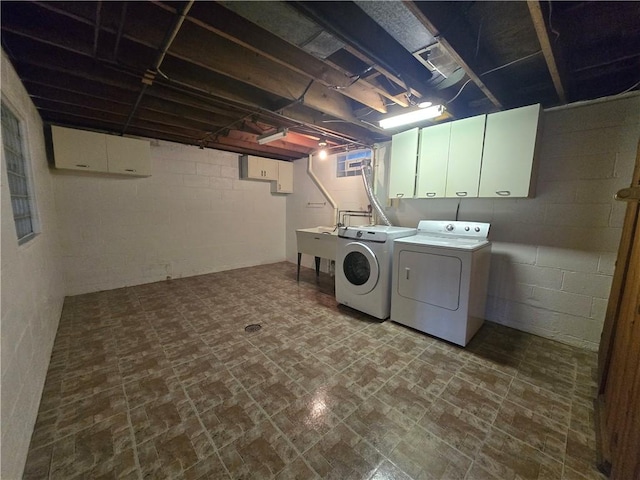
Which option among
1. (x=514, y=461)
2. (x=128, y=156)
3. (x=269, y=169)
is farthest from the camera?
(x=269, y=169)

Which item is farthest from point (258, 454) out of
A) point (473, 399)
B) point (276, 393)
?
point (473, 399)

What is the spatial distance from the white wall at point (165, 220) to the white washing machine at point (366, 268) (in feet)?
8.76

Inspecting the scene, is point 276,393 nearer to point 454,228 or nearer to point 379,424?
point 379,424

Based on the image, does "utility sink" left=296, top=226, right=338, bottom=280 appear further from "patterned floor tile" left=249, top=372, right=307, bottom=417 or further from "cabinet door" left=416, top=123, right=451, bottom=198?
"patterned floor tile" left=249, top=372, right=307, bottom=417

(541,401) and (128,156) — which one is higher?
(128,156)

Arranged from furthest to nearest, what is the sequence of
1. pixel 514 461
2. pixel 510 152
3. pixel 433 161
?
pixel 433 161 → pixel 510 152 → pixel 514 461

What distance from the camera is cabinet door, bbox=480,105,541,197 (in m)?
2.12

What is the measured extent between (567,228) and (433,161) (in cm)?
137

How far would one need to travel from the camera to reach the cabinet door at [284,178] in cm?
505

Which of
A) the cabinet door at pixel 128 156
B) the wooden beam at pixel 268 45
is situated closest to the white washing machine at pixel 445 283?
the wooden beam at pixel 268 45

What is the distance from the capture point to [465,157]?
2.47 meters

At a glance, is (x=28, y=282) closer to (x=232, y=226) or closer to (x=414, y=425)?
(x=414, y=425)

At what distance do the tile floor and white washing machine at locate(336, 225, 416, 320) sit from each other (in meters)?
0.27

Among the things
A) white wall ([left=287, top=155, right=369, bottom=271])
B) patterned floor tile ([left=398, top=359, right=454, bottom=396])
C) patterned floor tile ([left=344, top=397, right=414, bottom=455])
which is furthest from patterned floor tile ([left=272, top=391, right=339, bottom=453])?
white wall ([left=287, top=155, right=369, bottom=271])
